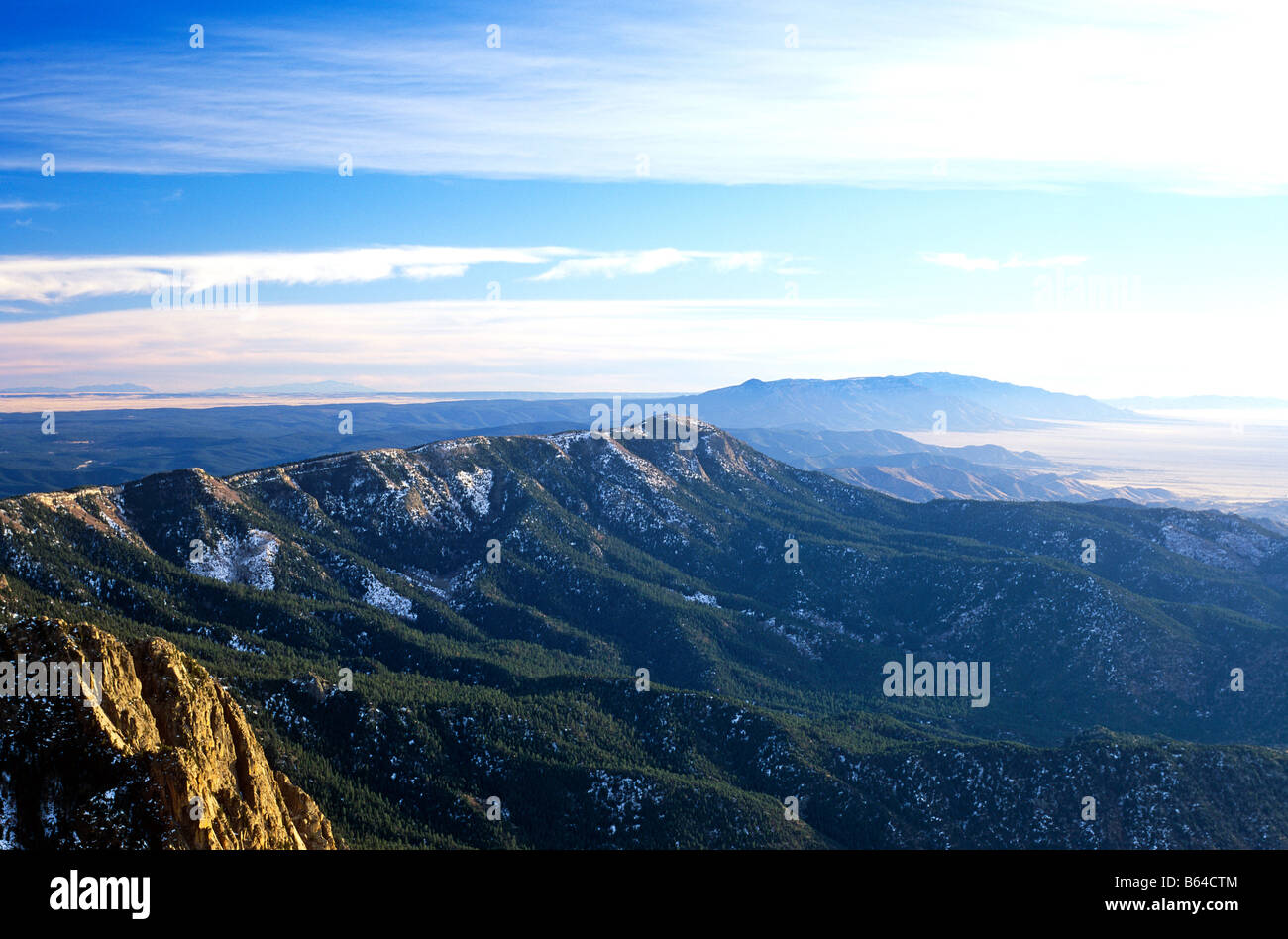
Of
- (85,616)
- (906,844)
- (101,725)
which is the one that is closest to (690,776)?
(906,844)

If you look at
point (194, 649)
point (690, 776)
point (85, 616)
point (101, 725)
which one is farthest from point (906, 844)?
point (85, 616)

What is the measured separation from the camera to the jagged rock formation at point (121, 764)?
200 ft

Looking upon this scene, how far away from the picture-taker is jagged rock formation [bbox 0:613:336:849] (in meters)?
60.8

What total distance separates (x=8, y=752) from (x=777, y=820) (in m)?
122

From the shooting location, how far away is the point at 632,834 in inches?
5635

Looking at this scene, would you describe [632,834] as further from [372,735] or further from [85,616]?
[85,616]

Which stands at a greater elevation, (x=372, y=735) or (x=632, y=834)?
(x=372, y=735)

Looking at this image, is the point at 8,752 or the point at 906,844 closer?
the point at 8,752

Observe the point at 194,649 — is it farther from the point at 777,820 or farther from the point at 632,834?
the point at 777,820

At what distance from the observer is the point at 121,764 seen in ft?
209
